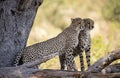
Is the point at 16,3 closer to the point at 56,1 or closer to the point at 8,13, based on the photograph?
the point at 8,13

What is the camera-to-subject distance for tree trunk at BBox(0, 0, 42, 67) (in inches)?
262

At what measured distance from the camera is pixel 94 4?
1778 cm

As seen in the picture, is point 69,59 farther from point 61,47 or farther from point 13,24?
point 13,24

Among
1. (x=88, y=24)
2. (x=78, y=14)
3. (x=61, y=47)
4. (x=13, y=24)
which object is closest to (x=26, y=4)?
A: (x=13, y=24)

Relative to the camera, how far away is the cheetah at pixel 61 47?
23.0 ft

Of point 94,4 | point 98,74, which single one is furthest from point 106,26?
point 98,74

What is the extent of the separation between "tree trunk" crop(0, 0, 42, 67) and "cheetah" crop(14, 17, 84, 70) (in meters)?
0.16

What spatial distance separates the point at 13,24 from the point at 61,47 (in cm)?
79

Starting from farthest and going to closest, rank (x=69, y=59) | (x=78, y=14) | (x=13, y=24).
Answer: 1. (x=78, y=14)
2. (x=69, y=59)
3. (x=13, y=24)

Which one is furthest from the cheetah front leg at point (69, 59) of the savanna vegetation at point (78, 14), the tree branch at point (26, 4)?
the savanna vegetation at point (78, 14)

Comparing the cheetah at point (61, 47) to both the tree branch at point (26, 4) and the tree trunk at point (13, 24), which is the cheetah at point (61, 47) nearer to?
the tree trunk at point (13, 24)

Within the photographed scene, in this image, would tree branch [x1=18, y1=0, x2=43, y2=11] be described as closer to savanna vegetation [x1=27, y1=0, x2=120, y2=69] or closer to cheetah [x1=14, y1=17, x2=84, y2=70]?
cheetah [x1=14, y1=17, x2=84, y2=70]

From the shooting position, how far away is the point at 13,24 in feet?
22.1

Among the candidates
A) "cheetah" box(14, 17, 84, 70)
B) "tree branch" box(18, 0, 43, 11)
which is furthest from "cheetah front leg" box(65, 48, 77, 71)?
"tree branch" box(18, 0, 43, 11)
